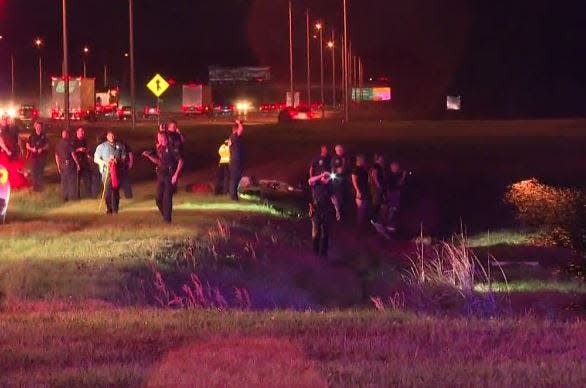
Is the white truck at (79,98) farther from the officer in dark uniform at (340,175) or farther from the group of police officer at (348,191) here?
the officer in dark uniform at (340,175)

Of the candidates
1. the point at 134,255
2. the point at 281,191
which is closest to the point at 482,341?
the point at 134,255

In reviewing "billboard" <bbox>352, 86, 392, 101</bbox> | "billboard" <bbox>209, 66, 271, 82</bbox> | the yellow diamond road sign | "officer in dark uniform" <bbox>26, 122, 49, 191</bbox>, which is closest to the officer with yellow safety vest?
"officer in dark uniform" <bbox>26, 122, 49, 191</bbox>

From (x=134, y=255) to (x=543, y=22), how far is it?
116233 millimetres

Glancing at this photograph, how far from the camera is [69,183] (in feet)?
86.6

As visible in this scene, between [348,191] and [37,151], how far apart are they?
28.0 ft

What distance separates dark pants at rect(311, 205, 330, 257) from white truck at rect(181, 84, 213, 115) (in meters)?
78.6

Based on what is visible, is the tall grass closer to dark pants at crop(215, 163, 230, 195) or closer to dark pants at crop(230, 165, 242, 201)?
dark pants at crop(230, 165, 242, 201)

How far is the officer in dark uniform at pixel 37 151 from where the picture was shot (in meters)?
27.6

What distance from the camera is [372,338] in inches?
363

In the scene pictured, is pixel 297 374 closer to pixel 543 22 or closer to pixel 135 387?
pixel 135 387

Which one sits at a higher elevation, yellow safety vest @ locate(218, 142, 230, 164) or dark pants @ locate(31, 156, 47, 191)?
yellow safety vest @ locate(218, 142, 230, 164)

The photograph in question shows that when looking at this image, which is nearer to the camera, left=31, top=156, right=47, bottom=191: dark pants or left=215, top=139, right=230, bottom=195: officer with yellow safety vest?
left=215, top=139, right=230, bottom=195: officer with yellow safety vest

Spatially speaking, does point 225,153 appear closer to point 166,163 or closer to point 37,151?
point 37,151

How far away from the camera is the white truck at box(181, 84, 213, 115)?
98562 mm
